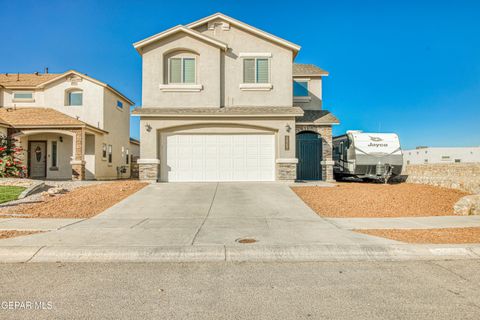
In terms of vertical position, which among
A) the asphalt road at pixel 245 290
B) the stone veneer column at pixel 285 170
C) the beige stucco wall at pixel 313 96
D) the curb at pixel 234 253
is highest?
the beige stucco wall at pixel 313 96

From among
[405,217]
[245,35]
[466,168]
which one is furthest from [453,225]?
[245,35]

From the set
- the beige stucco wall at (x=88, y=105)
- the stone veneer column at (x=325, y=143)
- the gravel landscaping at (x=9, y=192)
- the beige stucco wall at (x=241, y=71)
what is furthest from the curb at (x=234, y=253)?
the beige stucco wall at (x=88, y=105)

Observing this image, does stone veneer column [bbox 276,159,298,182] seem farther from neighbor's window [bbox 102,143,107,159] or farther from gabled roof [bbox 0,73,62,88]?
gabled roof [bbox 0,73,62,88]

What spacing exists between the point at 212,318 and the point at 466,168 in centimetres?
1374

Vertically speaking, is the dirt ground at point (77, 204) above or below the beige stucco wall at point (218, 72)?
below

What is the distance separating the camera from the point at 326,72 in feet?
65.7

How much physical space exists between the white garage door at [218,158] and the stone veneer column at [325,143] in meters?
3.19

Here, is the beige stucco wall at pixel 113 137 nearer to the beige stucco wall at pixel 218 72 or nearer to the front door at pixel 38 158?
the front door at pixel 38 158

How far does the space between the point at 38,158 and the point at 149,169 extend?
10693 mm

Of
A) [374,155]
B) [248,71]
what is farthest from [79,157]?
[374,155]

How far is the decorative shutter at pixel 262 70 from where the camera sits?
16453 mm

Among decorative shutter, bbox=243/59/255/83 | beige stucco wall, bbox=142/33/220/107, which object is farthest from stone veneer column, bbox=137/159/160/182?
decorative shutter, bbox=243/59/255/83

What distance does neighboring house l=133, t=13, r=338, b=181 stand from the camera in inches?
608

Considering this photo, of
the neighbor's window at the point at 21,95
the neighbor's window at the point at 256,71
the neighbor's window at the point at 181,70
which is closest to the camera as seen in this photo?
the neighbor's window at the point at 181,70
